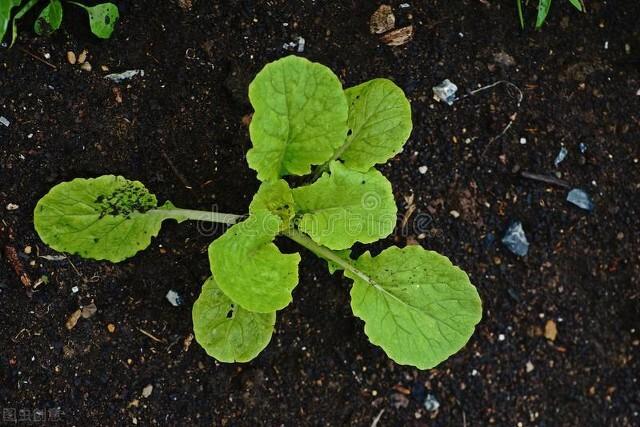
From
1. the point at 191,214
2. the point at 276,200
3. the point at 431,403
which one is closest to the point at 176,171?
the point at 191,214

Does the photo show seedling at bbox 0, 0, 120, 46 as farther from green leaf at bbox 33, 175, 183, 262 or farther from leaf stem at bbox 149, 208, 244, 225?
leaf stem at bbox 149, 208, 244, 225

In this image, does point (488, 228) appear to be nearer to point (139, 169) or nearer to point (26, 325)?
point (139, 169)

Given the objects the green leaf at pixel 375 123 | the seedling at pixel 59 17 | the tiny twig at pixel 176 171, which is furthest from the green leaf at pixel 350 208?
the seedling at pixel 59 17

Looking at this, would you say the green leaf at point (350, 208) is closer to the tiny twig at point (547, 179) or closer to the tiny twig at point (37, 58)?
the tiny twig at point (547, 179)

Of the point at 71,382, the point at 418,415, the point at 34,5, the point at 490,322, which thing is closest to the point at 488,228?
the point at 490,322

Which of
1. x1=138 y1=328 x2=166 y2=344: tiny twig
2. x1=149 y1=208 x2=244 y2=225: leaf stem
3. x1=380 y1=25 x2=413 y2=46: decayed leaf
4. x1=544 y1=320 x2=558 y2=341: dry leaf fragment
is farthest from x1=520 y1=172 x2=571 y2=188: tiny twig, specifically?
x1=138 y1=328 x2=166 y2=344: tiny twig

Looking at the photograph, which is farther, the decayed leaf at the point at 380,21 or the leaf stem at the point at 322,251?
the decayed leaf at the point at 380,21
